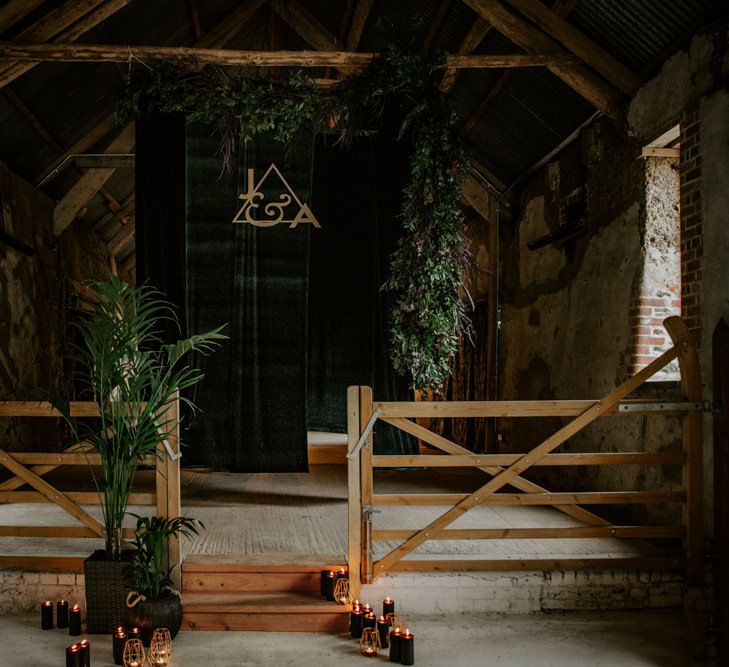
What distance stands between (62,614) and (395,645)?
1729 mm

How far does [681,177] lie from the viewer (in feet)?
14.0

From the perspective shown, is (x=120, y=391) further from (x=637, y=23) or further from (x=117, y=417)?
(x=637, y=23)

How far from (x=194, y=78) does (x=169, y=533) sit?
3.45 m

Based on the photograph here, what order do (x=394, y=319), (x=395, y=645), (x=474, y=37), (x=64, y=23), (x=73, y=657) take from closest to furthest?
(x=73, y=657) → (x=395, y=645) → (x=64, y=23) → (x=394, y=319) → (x=474, y=37)

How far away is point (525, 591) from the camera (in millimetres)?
3674

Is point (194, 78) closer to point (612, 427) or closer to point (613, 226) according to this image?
point (613, 226)

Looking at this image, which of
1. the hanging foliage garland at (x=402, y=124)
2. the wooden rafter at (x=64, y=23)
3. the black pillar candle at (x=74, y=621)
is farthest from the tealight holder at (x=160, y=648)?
the wooden rafter at (x=64, y=23)

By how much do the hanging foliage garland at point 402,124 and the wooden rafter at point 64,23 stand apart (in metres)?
0.51

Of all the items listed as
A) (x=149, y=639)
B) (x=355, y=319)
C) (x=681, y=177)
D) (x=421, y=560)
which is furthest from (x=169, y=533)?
(x=681, y=177)

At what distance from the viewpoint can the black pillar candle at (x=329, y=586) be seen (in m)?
3.52

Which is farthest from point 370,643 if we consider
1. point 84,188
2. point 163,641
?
point 84,188

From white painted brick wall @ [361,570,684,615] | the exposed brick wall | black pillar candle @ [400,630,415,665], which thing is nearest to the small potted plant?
white painted brick wall @ [361,570,684,615]

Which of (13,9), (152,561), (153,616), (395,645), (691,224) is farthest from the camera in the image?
(13,9)

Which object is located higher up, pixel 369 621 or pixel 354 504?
pixel 354 504
